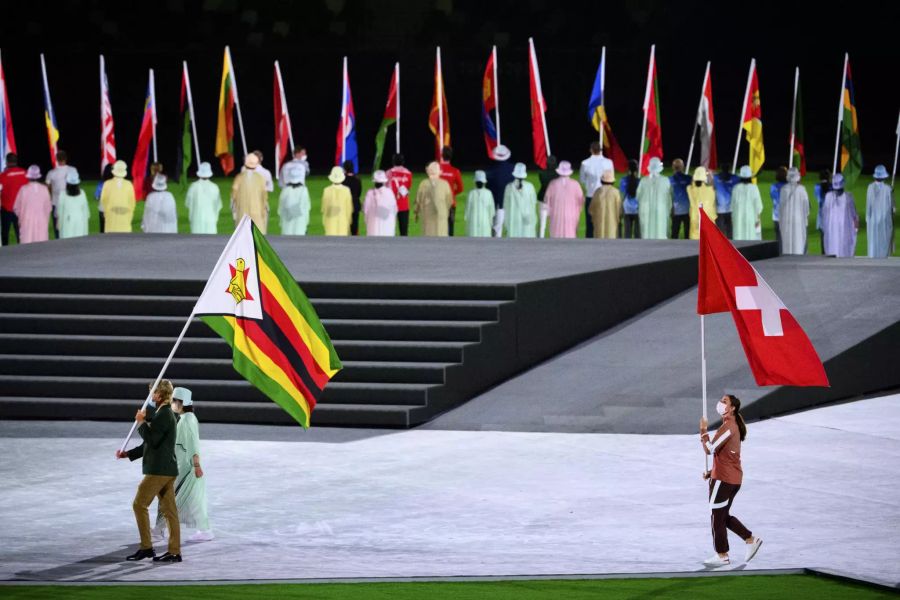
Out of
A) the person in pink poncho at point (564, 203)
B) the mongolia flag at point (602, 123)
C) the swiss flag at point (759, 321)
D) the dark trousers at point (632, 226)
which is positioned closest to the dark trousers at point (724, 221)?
the dark trousers at point (632, 226)

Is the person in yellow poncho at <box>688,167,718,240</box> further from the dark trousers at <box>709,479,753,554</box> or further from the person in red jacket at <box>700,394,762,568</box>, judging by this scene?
the dark trousers at <box>709,479,753,554</box>

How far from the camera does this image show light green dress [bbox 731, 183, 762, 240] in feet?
80.1

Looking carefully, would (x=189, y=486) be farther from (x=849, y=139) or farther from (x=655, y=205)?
(x=849, y=139)

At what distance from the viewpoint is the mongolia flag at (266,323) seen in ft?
39.0

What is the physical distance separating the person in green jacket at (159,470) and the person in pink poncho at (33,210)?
14394 mm

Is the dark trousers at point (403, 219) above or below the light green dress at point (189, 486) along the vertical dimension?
above

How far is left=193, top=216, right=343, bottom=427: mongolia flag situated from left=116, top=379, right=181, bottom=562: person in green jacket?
0.70m

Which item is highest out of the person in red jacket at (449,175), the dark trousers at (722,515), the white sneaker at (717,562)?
the person in red jacket at (449,175)

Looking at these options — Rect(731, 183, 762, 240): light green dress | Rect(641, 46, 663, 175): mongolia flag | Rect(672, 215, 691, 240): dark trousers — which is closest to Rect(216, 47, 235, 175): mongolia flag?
Rect(641, 46, 663, 175): mongolia flag

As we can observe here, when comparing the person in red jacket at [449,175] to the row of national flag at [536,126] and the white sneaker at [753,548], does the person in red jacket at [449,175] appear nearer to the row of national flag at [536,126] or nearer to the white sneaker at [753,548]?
the row of national flag at [536,126]

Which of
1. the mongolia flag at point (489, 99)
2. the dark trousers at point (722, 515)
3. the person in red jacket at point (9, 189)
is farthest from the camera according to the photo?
the mongolia flag at point (489, 99)

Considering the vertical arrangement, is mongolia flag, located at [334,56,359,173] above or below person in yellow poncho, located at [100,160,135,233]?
above

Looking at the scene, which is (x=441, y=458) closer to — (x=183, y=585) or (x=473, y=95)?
(x=183, y=585)

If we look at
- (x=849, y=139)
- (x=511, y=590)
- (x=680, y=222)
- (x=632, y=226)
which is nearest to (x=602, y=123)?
(x=632, y=226)
